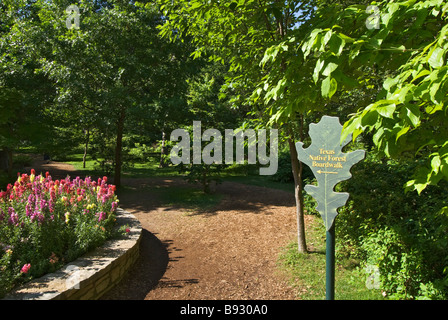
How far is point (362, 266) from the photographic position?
14.6 ft

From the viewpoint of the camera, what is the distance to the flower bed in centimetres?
360

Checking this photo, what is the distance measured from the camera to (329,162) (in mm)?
2621

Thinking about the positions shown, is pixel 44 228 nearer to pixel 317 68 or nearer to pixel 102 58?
pixel 317 68

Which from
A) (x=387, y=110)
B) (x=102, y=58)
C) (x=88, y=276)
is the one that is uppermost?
(x=102, y=58)

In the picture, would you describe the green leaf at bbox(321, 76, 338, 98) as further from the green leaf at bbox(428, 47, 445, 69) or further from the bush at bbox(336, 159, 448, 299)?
the bush at bbox(336, 159, 448, 299)

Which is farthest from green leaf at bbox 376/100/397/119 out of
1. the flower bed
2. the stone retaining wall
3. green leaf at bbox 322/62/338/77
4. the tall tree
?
the tall tree

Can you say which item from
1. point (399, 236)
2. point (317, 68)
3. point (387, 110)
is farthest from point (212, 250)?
point (387, 110)

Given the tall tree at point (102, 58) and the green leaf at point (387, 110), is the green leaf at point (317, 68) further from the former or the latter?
the tall tree at point (102, 58)

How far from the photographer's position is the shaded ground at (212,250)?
14.0 feet

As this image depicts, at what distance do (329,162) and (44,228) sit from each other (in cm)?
371

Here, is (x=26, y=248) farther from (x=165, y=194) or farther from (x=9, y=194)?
(x=165, y=194)

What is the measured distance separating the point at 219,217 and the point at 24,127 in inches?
277

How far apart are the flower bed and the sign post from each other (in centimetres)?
322

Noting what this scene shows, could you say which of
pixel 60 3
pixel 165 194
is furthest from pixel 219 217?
pixel 60 3
